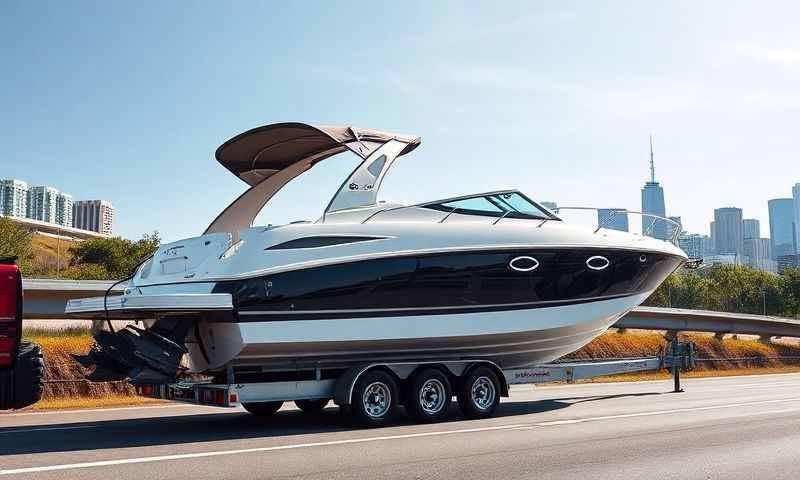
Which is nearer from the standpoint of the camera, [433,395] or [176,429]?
[176,429]

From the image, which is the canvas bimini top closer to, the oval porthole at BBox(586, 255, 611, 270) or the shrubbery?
the oval porthole at BBox(586, 255, 611, 270)

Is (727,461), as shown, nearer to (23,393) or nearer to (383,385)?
(383,385)

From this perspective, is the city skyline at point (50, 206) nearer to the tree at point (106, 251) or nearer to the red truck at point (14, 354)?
the tree at point (106, 251)

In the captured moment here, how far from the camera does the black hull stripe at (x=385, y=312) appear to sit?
1055cm

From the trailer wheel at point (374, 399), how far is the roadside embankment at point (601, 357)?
22.2 ft

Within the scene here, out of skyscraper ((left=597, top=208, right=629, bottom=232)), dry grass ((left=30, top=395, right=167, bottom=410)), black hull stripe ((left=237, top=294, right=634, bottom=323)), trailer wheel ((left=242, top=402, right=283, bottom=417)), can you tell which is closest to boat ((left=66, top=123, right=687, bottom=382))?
black hull stripe ((left=237, top=294, right=634, bottom=323))

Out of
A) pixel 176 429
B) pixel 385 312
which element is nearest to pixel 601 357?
pixel 385 312

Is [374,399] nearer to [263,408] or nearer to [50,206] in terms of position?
[263,408]

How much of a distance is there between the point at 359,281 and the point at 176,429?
3.29 metres

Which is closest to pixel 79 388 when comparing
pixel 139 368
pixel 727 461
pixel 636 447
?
pixel 139 368

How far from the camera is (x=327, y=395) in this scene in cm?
1127

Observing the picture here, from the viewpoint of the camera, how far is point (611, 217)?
48.1 ft

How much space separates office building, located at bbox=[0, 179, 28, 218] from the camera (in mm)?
167500

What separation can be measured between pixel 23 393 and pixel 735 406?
11856 mm
